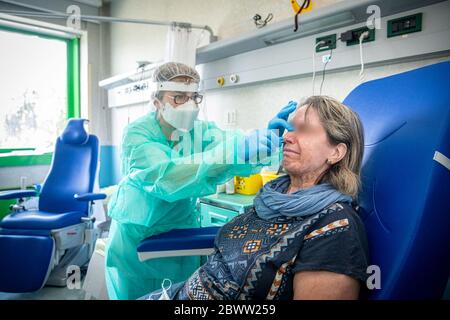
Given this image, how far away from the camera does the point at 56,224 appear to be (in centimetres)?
219

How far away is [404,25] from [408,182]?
1.04 m

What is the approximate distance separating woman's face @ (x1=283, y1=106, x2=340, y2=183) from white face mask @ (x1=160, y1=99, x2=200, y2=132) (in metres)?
0.54

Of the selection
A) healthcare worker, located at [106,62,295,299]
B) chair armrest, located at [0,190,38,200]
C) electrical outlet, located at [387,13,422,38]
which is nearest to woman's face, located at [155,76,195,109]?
healthcare worker, located at [106,62,295,299]

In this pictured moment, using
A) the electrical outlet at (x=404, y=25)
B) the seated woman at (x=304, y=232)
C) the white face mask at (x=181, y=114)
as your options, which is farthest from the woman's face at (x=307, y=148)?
the electrical outlet at (x=404, y=25)

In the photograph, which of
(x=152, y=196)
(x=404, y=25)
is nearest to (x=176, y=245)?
(x=152, y=196)

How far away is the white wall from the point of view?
1.82m

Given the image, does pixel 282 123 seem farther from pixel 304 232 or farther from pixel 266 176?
pixel 266 176

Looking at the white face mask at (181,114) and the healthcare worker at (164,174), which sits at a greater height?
the white face mask at (181,114)

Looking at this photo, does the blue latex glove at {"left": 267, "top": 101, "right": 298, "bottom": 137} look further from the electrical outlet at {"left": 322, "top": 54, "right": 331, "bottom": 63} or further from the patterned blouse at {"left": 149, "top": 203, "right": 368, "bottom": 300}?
the electrical outlet at {"left": 322, "top": 54, "right": 331, "bottom": 63}

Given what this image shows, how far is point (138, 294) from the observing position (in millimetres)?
1315

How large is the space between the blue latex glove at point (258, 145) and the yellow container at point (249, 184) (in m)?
0.92

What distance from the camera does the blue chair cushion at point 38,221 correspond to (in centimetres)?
216

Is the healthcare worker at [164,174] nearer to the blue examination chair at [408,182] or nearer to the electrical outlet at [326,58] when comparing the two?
the blue examination chair at [408,182]

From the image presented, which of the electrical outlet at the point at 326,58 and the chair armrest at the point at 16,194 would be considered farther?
the chair armrest at the point at 16,194
